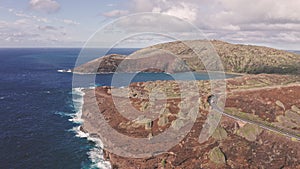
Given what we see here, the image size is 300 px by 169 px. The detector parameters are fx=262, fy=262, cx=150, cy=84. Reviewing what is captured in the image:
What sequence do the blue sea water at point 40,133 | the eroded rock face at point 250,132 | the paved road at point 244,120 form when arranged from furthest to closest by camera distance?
the eroded rock face at point 250,132, the paved road at point 244,120, the blue sea water at point 40,133

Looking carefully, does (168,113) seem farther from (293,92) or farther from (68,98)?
(68,98)

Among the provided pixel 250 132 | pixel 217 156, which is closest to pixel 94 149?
pixel 217 156

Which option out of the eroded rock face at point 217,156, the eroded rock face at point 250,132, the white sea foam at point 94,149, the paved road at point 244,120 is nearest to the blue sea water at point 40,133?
the white sea foam at point 94,149

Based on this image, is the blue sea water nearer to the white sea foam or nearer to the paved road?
the white sea foam

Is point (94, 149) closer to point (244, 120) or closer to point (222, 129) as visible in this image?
point (222, 129)

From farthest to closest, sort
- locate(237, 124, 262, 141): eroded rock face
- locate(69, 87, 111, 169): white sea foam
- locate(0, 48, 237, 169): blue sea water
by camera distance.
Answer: locate(237, 124, 262, 141): eroded rock face → locate(0, 48, 237, 169): blue sea water → locate(69, 87, 111, 169): white sea foam

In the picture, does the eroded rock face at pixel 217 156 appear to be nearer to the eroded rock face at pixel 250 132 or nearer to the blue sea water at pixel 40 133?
the eroded rock face at pixel 250 132

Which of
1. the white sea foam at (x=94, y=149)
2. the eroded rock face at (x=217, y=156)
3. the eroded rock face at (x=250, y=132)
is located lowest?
the white sea foam at (x=94, y=149)

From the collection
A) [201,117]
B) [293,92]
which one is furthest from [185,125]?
[293,92]

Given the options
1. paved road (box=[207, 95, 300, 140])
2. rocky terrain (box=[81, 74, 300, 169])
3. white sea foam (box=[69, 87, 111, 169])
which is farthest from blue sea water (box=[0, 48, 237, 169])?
paved road (box=[207, 95, 300, 140])
